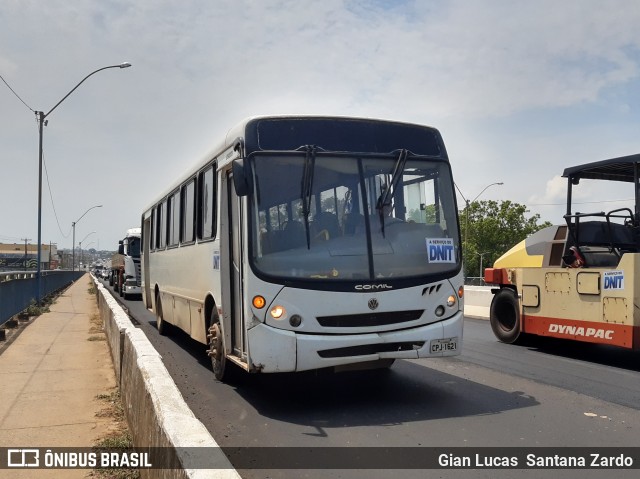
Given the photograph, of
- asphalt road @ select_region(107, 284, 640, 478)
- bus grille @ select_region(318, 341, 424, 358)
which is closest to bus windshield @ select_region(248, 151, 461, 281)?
bus grille @ select_region(318, 341, 424, 358)

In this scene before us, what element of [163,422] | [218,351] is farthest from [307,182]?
[163,422]

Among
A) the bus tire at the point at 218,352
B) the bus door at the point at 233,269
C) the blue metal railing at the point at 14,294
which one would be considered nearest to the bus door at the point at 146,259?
the blue metal railing at the point at 14,294

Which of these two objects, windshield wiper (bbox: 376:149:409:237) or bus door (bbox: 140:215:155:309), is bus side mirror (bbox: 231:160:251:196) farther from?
bus door (bbox: 140:215:155:309)

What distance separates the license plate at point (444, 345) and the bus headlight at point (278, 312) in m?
1.67

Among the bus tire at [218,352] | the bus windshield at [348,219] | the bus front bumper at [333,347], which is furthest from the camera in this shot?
the bus tire at [218,352]

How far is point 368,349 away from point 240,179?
2.16 meters

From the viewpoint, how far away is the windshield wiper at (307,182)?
6699 millimetres

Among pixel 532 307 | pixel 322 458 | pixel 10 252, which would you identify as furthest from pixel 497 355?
pixel 10 252

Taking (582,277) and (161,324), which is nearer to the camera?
(582,277)

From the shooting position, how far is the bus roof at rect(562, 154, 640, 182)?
10.1 m

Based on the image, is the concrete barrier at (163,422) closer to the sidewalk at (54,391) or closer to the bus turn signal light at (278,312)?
the sidewalk at (54,391)

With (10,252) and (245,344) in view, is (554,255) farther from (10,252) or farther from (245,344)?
(10,252)

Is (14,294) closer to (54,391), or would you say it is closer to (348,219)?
(54,391)

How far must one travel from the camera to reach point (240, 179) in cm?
653
